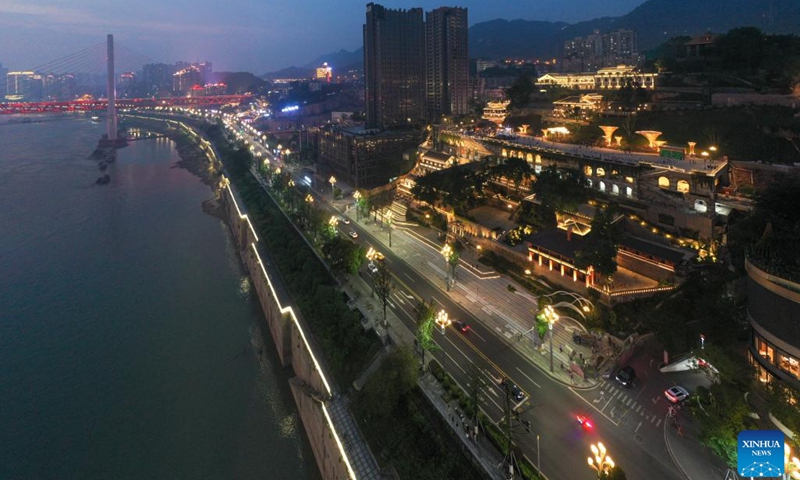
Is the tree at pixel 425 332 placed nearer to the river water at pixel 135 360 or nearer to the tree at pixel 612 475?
the river water at pixel 135 360

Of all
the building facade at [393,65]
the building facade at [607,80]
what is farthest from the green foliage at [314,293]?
the building facade at [607,80]

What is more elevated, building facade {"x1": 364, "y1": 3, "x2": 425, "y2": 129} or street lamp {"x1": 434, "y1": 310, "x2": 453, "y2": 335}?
building facade {"x1": 364, "y1": 3, "x2": 425, "y2": 129}

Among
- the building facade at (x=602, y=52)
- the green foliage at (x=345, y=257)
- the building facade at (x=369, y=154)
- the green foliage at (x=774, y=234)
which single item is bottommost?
the green foliage at (x=345, y=257)

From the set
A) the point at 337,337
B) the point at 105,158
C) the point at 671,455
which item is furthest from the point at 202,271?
the point at 105,158

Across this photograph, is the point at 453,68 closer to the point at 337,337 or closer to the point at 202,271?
the point at 202,271

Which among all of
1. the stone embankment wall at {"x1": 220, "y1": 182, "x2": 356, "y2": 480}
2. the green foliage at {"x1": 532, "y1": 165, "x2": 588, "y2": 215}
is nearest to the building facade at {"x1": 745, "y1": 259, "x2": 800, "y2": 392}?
the green foliage at {"x1": 532, "y1": 165, "x2": 588, "y2": 215}

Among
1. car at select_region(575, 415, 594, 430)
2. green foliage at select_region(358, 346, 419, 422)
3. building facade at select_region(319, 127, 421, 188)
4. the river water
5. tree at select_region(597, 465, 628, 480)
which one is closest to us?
tree at select_region(597, 465, 628, 480)

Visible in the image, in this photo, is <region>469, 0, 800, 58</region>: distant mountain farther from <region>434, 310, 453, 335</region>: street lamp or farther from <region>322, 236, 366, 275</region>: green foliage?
<region>434, 310, 453, 335</region>: street lamp

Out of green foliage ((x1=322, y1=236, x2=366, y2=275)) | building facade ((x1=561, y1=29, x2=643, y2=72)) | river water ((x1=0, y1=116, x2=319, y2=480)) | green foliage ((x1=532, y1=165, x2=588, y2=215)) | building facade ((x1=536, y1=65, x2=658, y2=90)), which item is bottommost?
river water ((x1=0, y1=116, x2=319, y2=480))
